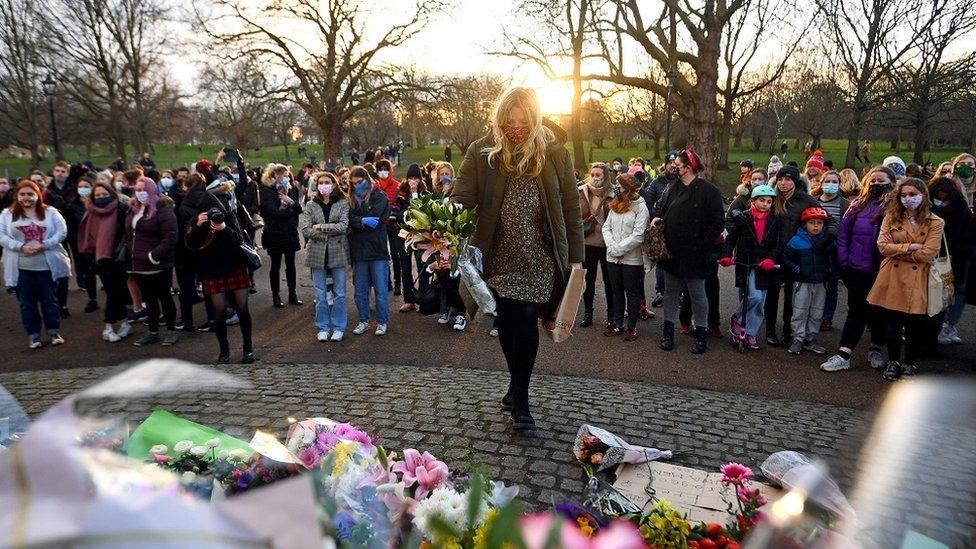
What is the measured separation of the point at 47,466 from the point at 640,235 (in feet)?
22.6

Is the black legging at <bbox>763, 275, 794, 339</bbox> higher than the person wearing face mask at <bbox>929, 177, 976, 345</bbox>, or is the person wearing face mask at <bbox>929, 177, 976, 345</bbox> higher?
the person wearing face mask at <bbox>929, 177, 976, 345</bbox>

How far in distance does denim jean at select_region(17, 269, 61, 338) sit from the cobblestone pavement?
1.25 metres

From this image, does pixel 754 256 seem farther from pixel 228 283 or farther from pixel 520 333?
pixel 228 283

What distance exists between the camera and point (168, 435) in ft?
5.82

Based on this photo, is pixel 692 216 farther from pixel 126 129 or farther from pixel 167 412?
pixel 126 129

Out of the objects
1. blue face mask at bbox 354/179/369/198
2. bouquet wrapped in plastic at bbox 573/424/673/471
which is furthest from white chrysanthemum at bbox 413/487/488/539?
blue face mask at bbox 354/179/369/198

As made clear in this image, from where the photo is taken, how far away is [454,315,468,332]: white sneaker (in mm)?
7875

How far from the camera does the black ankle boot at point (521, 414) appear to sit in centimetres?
430

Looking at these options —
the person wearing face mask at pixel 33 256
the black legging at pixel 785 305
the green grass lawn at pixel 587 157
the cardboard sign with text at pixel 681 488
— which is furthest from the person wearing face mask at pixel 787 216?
the green grass lawn at pixel 587 157

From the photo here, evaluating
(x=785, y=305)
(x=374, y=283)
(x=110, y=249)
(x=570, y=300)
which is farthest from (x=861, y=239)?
(x=110, y=249)

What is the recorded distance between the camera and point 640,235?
285 inches

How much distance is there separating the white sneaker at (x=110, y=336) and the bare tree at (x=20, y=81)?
95.5 ft

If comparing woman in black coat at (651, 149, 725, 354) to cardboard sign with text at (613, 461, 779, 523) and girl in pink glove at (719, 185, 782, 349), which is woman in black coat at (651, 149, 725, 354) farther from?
cardboard sign with text at (613, 461, 779, 523)

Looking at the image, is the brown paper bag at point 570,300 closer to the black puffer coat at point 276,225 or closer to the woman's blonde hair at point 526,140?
the woman's blonde hair at point 526,140
